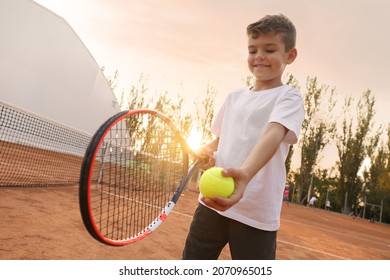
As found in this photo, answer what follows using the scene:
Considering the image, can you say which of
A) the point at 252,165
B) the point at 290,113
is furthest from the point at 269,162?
the point at 252,165

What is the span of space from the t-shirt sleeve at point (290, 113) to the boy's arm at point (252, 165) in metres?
0.03

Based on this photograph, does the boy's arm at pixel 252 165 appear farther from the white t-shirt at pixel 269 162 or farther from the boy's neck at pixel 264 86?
the boy's neck at pixel 264 86

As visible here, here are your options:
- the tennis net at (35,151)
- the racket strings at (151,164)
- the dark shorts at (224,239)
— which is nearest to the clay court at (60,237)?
the racket strings at (151,164)

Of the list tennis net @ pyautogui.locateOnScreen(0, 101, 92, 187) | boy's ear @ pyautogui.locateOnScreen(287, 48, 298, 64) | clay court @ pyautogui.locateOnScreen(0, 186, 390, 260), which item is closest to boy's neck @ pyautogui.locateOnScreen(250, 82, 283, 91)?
boy's ear @ pyautogui.locateOnScreen(287, 48, 298, 64)

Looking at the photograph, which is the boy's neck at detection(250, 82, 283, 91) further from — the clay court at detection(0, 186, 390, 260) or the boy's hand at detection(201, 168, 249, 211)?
the clay court at detection(0, 186, 390, 260)

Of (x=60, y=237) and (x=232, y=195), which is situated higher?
(x=232, y=195)

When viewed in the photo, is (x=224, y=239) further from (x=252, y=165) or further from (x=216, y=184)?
(x=252, y=165)

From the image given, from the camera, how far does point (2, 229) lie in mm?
2592

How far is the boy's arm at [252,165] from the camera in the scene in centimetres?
101

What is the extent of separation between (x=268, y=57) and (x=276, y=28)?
0.12 meters

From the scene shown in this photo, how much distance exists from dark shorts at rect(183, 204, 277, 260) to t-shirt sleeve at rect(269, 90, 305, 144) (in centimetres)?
A: 41

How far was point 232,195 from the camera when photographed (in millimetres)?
1011
